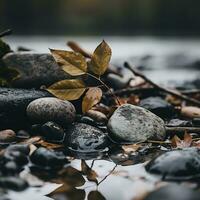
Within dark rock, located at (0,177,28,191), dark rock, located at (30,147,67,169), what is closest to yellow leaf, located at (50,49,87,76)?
dark rock, located at (30,147,67,169)

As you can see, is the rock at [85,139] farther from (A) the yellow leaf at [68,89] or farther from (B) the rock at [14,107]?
(B) the rock at [14,107]

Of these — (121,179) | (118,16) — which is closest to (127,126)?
(121,179)

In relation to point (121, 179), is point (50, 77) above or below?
above

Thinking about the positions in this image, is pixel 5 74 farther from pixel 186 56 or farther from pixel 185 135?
pixel 186 56

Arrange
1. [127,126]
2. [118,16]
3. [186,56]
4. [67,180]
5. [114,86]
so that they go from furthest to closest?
[118,16] < [186,56] < [114,86] < [127,126] < [67,180]

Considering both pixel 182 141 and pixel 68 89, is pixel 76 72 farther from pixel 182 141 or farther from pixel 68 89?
pixel 182 141
